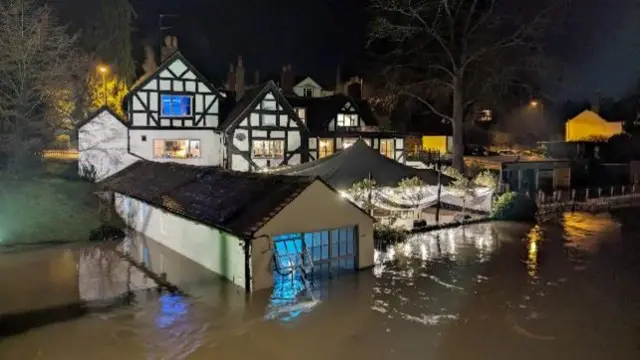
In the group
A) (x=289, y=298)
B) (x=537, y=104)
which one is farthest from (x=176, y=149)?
(x=537, y=104)

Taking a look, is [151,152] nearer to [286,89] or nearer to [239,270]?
[286,89]

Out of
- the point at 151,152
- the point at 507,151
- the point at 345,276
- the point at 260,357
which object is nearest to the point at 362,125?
the point at 151,152

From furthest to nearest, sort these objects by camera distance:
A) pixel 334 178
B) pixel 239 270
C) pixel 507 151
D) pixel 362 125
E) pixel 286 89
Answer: pixel 507 151 < pixel 286 89 < pixel 362 125 < pixel 334 178 < pixel 239 270

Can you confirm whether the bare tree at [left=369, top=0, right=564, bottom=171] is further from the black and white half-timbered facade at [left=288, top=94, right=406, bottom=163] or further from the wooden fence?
the wooden fence

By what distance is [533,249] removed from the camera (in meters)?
18.9

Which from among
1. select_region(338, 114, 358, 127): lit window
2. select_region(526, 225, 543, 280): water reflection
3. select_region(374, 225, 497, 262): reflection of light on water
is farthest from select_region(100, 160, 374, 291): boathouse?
select_region(338, 114, 358, 127): lit window

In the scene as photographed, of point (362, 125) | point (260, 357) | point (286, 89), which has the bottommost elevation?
point (260, 357)

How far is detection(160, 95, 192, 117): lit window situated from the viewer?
1236 inches

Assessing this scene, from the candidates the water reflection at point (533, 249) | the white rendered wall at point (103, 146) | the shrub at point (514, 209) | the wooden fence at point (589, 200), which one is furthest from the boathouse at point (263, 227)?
the wooden fence at point (589, 200)

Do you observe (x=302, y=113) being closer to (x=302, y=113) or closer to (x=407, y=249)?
(x=302, y=113)

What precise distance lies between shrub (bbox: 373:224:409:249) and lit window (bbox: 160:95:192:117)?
1630cm

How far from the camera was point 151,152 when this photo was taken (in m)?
31.2

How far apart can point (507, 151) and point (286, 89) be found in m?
20.3

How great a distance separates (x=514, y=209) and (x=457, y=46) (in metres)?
12.2
